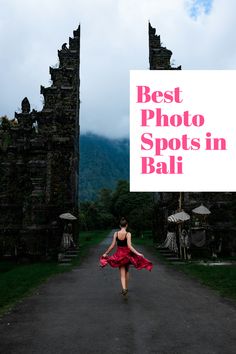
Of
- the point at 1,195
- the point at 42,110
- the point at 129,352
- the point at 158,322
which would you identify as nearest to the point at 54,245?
the point at 1,195

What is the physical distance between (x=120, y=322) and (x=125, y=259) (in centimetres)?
304

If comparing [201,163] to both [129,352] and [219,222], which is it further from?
[129,352]

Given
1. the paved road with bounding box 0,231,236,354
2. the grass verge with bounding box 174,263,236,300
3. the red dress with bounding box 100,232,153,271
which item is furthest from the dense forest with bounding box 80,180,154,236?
the red dress with bounding box 100,232,153,271

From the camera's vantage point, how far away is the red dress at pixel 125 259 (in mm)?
10922

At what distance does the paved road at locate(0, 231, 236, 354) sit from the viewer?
6383 millimetres

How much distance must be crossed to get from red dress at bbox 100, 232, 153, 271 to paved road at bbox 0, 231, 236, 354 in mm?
913

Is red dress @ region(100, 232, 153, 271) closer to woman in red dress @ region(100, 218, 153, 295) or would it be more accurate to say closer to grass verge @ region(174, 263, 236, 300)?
woman in red dress @ region(100, 218, 153, 295)

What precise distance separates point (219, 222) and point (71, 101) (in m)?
14.3

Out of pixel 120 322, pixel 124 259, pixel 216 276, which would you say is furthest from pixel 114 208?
pixel 120 322

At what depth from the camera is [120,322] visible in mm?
7957

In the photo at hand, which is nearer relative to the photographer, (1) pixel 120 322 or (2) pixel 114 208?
(1) pixel 120 322

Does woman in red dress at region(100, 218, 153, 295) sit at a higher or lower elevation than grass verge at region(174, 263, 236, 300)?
higher

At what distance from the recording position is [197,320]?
8.25 meters

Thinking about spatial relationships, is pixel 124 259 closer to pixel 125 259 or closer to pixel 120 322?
pixel 125 259
